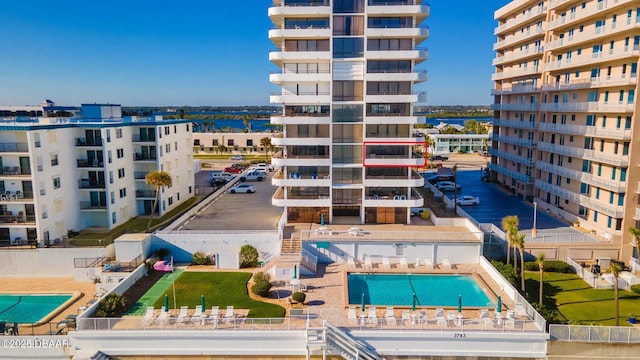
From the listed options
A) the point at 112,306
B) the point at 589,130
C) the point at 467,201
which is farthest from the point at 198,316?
the point at 589,130

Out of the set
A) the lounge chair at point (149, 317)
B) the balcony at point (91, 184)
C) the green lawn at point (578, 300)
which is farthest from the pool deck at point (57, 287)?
the green lawn at point (578, 300)

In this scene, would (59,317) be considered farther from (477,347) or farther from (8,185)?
(477,347)

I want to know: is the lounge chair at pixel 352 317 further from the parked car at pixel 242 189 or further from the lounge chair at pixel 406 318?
the parked car at pixel 242 189

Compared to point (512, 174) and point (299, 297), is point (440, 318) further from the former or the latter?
point (512, 174)

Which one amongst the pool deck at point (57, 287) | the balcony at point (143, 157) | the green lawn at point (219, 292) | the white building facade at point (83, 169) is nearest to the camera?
the green lawn at point (219, 292)

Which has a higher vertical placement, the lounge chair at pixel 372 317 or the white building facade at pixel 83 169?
the white building facade at pixel 83 169

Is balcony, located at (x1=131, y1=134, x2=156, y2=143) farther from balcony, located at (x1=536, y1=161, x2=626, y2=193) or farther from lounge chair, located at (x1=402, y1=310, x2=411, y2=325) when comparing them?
balcony, located at (x1=536, y1=161, x2=626, y2=193)

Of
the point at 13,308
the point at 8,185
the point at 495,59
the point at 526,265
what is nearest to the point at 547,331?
the point at 526,265
